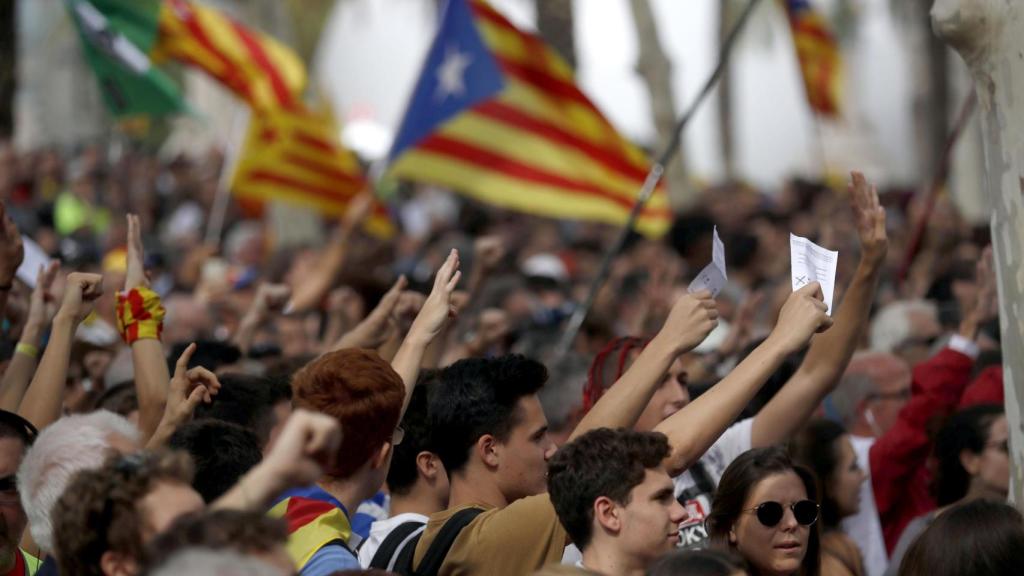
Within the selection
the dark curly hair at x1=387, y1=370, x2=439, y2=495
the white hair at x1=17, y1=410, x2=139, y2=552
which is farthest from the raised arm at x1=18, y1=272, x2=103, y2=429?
the white hair at x1=17, y1=410, x2=139, y2=552

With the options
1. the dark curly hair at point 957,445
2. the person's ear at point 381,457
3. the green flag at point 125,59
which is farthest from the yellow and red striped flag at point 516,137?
the person's ear at point 381,457

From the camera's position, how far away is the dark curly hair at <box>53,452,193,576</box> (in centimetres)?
353

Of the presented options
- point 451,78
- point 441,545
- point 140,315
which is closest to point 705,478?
point 441,545

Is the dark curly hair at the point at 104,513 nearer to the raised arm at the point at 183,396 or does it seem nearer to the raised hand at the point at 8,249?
the raised arm at the point at 183,396

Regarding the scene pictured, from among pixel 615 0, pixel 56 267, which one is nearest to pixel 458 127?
pixel 56 267

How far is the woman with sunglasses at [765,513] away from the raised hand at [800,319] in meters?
0.53

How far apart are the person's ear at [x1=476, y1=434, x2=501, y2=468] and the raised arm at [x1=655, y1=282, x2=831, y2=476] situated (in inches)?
21.1

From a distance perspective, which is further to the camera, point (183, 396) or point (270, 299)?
point (270, 299)

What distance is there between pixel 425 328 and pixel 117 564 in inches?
74.1

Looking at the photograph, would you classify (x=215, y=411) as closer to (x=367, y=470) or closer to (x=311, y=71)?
(x=367, y=470)

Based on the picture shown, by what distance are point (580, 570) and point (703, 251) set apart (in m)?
8.48

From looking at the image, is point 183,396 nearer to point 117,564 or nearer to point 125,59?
point 117,564

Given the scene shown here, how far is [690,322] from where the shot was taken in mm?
4824

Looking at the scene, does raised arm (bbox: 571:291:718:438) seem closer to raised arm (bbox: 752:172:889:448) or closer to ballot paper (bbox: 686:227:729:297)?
ballot paper (bbox: 686:227:729:297)
